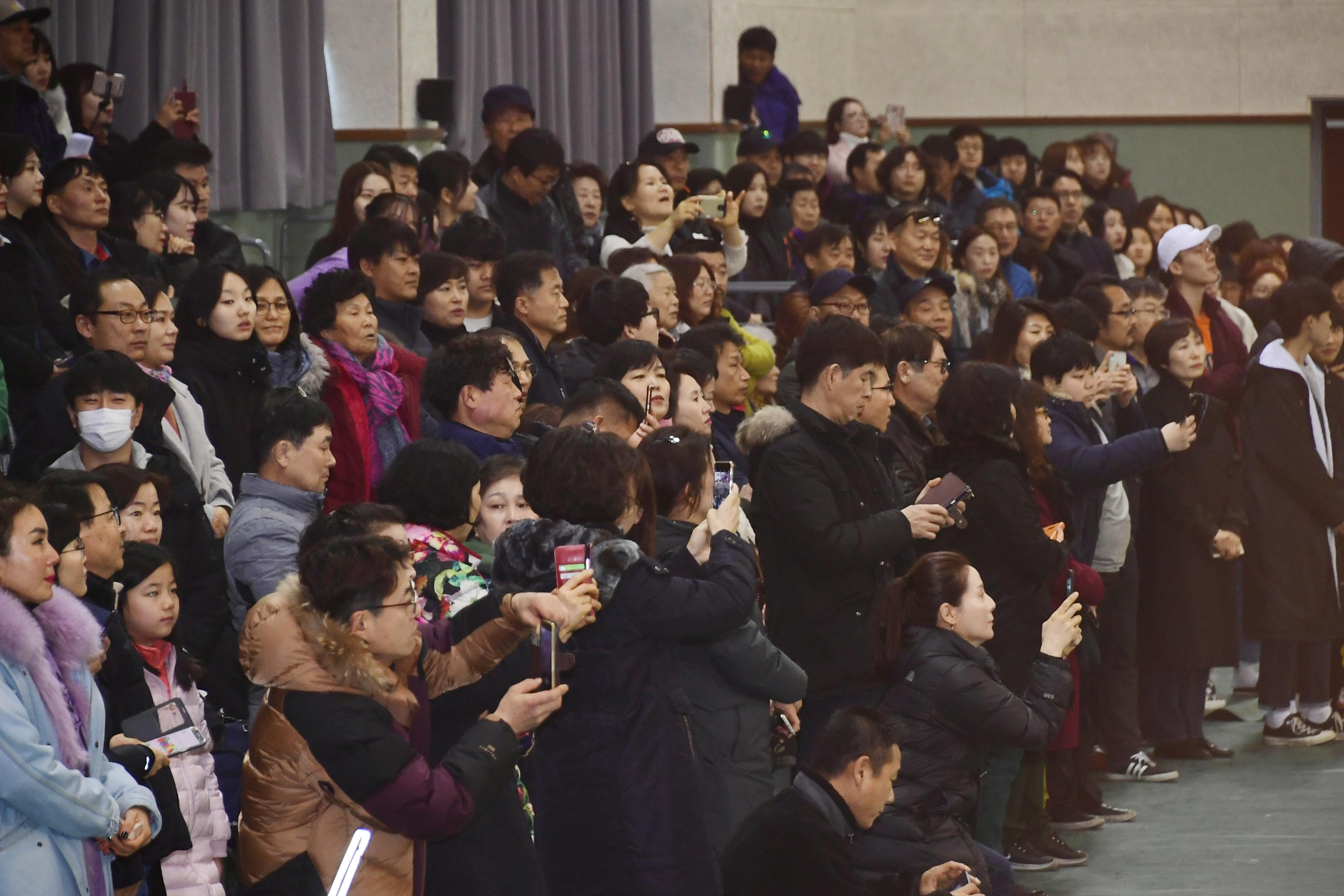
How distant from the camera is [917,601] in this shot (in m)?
4.78

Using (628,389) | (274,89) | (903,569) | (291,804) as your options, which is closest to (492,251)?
(628,389)

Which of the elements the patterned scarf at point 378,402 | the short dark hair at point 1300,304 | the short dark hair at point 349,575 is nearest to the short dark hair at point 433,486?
the short dark hair at point 349,575

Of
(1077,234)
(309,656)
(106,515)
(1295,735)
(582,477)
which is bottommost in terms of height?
Result: (1295,735)

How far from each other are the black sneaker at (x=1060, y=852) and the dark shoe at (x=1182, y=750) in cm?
142

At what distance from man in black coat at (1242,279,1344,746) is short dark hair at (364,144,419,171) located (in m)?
3.64

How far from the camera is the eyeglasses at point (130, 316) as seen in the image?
5.07 meters

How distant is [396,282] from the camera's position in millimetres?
6012

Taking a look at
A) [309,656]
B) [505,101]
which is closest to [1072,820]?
A: [309,656]

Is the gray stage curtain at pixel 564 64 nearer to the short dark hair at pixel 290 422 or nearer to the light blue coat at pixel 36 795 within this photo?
the short dark hair at pixel 290 422

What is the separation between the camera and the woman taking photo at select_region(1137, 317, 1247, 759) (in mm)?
6961

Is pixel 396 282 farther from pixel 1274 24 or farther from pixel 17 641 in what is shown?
pixel 1274 24

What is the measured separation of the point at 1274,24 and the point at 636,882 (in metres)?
13.6

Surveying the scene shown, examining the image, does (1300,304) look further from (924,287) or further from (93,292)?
(93,292)

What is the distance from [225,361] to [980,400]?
225 centimetres
